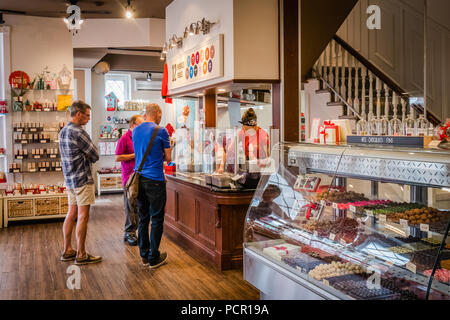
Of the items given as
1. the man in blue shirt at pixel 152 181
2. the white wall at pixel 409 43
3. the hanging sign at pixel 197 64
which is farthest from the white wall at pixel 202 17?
the white wall at pixel 409 43

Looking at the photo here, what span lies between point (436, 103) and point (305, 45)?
3.00 metres

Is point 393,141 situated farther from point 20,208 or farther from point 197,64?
point 20,208

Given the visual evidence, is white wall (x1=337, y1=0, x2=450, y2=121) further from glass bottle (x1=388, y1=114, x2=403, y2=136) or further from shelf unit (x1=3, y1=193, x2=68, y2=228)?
shelf unit (x1=3, y1=193, x2=68, y2=228)

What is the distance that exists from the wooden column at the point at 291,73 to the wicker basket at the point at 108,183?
753 cm

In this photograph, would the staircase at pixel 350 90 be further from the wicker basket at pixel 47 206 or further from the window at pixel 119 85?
the window at pixel 119 85

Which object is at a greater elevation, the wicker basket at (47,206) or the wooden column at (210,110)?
the wooden column at (210,110)

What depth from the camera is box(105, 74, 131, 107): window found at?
1295 cm

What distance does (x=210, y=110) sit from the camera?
6.89 m

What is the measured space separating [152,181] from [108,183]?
23.6ft

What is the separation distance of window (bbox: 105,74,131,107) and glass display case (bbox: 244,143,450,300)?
10058 mm

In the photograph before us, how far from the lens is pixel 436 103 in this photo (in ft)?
22.7

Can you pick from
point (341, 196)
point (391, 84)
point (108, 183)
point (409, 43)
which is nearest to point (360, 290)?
point (341, 196)

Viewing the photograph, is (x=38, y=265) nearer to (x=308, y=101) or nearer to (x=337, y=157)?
(x=337, y=157)

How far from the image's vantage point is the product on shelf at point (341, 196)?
3182mm
